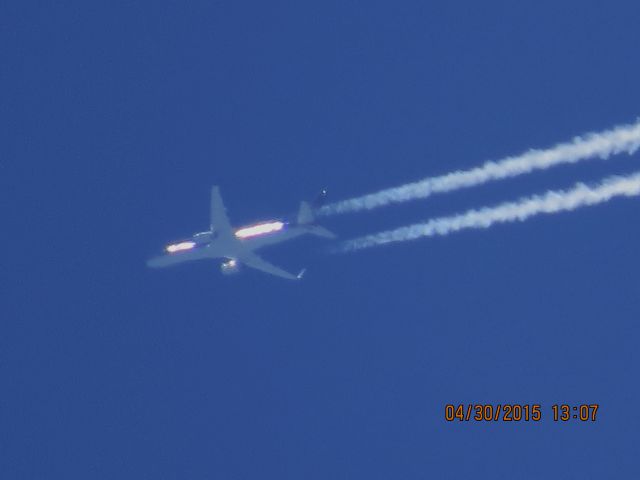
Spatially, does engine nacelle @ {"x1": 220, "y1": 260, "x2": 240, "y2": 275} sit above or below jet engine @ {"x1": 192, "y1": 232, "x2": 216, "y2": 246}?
below

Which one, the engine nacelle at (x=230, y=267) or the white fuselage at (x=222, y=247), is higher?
the white fuselage at (x=222, y=247)

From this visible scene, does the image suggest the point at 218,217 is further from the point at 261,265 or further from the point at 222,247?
the point at 261,265

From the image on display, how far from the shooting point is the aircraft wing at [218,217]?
2052 inches

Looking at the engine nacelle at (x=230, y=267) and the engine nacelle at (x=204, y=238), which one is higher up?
the engine nacelle at (x=204, y=238)

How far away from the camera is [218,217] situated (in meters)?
52.3

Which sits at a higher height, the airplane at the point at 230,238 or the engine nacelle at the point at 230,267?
the airplane at the point at 230,238

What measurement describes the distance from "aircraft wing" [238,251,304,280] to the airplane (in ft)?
0.17

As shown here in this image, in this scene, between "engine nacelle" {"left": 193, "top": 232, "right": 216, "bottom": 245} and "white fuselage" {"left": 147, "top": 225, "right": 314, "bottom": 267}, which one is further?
"white fuselage" {"left": 147, "top": 225, "right": 314, "bottom": 267}

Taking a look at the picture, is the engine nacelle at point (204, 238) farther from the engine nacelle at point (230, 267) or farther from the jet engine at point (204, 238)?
the engine nacelle at point (230, 267)

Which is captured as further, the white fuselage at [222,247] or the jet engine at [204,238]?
the white fuselage at [222,247]

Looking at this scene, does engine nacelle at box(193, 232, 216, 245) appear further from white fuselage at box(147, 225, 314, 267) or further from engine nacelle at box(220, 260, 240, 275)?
engine nacelle at box(220, 260, 240, 275)

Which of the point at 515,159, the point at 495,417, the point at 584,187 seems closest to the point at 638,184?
the point at 584,187

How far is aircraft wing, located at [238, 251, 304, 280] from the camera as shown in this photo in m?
53.5

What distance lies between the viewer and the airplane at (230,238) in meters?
52.2
